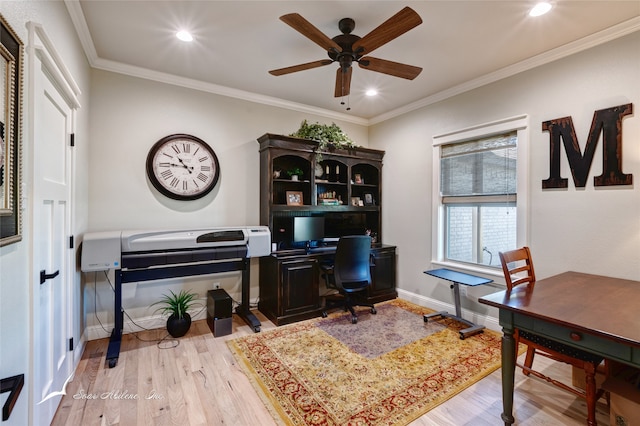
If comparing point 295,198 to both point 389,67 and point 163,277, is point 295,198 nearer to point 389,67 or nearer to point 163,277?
point 163,277

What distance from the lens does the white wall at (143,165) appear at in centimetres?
291

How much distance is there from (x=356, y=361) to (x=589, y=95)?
3.04m

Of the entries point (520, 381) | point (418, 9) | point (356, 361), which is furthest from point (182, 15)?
point (520, 381)

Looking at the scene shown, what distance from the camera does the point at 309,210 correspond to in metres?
3.69

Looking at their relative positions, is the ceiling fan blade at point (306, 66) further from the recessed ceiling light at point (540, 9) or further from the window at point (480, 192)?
the window at point (480, 192)

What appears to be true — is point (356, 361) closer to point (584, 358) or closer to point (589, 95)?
point (584, 358)

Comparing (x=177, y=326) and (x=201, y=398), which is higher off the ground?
(x=177, y=326)

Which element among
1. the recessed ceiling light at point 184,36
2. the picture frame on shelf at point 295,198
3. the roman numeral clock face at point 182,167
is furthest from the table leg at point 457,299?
the recessed ceiling light at point 184,36

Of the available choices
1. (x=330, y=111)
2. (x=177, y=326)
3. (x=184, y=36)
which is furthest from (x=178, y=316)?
(x=330, y=111)

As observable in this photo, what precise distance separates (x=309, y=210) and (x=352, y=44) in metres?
1.97

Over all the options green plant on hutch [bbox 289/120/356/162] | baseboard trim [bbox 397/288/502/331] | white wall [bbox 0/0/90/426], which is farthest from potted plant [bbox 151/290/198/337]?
baseboard trim [bbox 397/288/502/331]

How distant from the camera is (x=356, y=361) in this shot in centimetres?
248

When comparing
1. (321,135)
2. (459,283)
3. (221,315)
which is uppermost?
(321,135)

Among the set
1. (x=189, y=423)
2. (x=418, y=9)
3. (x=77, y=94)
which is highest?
(x=418, y=9)
